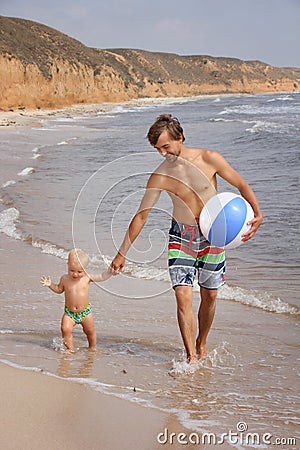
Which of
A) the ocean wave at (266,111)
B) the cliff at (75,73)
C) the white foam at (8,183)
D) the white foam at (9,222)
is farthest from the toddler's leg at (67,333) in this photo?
the cliff at (75,73)

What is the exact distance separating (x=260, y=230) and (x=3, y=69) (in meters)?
51.1

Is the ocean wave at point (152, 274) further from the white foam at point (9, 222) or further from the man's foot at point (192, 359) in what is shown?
the man's foot at point (192, 359)

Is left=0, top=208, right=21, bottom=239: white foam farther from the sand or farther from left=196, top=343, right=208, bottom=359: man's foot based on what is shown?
the sand

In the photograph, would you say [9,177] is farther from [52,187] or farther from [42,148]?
[42,148]

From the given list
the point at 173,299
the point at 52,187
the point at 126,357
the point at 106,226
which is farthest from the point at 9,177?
the point at 126,357

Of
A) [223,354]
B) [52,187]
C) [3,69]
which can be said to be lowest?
[223,354]

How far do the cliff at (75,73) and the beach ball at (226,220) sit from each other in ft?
166

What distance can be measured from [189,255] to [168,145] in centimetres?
75

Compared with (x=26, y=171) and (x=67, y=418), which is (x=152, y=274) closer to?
(x=67, y=418)

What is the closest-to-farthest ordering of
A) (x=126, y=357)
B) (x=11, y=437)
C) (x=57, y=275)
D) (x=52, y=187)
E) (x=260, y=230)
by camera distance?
(x=11, y=437) < (x=126, y=357) < (x=57, y=275) < (x=260, y=230) < (x=52, y=187)

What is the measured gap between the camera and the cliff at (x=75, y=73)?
2311 inches

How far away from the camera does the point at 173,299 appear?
20.5 ft
